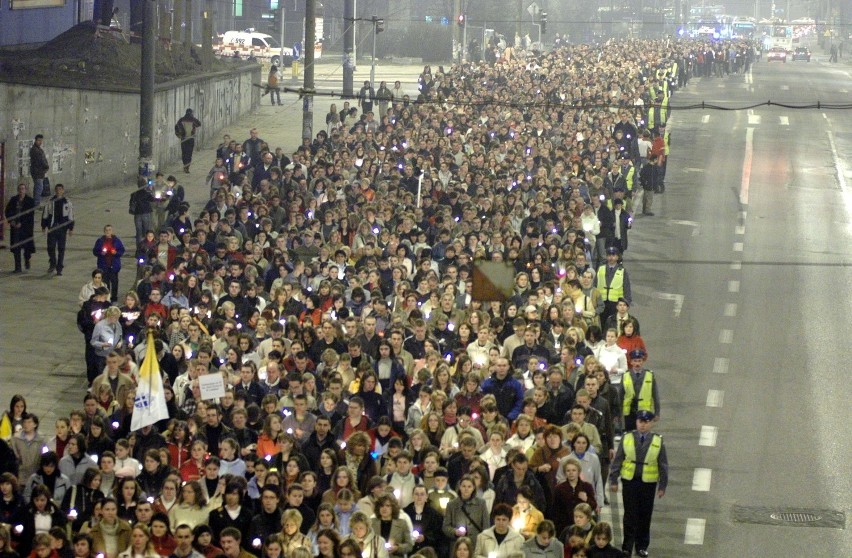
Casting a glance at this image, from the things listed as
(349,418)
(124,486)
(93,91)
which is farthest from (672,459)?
(93,91)

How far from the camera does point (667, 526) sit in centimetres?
1598

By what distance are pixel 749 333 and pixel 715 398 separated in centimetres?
377

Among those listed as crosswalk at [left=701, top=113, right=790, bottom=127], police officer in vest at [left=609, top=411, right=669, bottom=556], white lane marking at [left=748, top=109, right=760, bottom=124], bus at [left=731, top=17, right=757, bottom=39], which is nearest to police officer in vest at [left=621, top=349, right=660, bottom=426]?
police officer in vest at [left=609, top=411, right=669, bottom=556]

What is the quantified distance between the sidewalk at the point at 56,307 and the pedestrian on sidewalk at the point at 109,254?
0.86m

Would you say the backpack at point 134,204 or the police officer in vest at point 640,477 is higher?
the backpack at point 134,204

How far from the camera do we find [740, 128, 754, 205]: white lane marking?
121 ft

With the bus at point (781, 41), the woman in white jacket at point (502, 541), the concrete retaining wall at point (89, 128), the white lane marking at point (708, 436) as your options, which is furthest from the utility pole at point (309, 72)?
the bus at point (781, 41)

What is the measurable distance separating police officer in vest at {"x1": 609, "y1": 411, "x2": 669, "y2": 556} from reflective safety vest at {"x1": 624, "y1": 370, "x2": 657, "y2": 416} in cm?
188

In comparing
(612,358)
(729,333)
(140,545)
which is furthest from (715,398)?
(140,545)

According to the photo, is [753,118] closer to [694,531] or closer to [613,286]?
[613,286]

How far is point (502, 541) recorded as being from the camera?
12742 millimetres

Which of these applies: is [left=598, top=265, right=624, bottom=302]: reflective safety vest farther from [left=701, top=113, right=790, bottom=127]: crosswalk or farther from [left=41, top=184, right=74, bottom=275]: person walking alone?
[left=701, top=113, right=790, bottom=127]: crosswalk

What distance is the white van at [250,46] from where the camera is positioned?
75.7m

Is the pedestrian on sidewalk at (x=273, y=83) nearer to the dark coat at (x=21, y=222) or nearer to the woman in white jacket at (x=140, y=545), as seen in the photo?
the dark coat at (x=21, y=222)
